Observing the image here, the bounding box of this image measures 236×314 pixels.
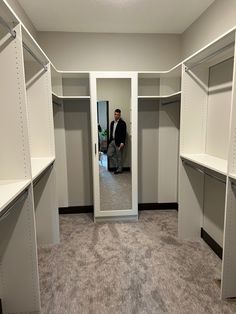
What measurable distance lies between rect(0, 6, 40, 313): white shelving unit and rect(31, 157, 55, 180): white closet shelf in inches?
7.9

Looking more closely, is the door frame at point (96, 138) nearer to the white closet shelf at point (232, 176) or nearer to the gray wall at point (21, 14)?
the gray wall at point (21, 14)

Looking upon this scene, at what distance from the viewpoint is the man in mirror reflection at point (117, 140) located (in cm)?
319

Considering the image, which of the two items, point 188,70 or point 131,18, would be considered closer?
point 188,70

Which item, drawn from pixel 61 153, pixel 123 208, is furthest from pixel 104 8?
pixel 123 208

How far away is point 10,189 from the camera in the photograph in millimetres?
1404

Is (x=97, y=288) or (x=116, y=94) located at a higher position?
(x=116, y=94)

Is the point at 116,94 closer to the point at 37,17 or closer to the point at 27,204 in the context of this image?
the point at 37,17

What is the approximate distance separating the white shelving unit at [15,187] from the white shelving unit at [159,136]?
2054mm

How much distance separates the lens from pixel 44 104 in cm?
243

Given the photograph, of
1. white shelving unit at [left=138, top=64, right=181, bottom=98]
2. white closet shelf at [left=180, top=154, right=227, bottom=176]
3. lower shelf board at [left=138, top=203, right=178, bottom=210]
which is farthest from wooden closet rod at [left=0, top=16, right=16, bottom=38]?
lower shelf board at [left=138, top=203, right=178, bottom=210]

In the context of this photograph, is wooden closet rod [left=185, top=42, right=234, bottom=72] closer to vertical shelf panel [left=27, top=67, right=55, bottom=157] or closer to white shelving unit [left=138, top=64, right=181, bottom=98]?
white shelving unit [left=138, top=64, right=181, bottom=98]

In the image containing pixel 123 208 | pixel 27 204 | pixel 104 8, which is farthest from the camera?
pixel 123 208

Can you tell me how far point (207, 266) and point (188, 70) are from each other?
79.3 inches

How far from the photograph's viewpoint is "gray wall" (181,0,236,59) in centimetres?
215
